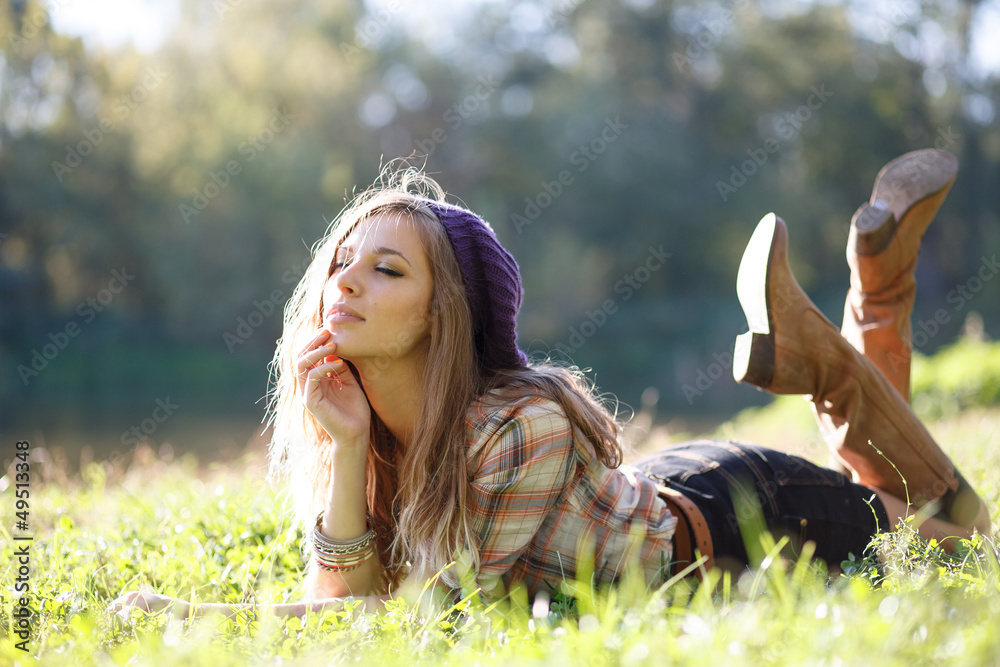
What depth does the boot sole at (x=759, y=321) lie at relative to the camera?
2.99 meters

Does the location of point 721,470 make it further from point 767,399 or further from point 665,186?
point 665,186

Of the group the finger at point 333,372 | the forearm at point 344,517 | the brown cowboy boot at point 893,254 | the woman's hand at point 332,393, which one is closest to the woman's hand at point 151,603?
the forearm at point 344,517

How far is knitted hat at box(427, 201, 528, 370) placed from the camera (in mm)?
2648

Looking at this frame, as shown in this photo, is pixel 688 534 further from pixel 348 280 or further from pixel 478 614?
pixel 348 280

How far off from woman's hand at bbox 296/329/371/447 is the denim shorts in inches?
45.4

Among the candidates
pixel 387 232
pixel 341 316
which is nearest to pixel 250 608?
pixel 341 316

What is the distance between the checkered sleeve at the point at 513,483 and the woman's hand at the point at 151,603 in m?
0.86

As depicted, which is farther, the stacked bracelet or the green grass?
the stacked bracelet

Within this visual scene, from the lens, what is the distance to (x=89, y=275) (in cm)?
2047

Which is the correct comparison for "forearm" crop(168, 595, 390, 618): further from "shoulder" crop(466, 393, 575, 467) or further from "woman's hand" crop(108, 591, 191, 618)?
"shoulder" crop(466, 393, 575, 467)

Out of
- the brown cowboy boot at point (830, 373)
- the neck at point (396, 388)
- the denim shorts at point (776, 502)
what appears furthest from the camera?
the brown cowboy boot at point (830, 373)

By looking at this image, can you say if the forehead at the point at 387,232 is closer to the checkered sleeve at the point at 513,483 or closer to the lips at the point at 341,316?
the lips at the point at 341,316

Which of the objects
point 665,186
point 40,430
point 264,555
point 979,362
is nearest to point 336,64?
point 665,186

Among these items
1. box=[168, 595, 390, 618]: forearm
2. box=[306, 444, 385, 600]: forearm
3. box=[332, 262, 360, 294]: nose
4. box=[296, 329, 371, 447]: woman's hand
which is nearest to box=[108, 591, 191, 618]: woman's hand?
box=[168, 595, 390, 618]: forearm
